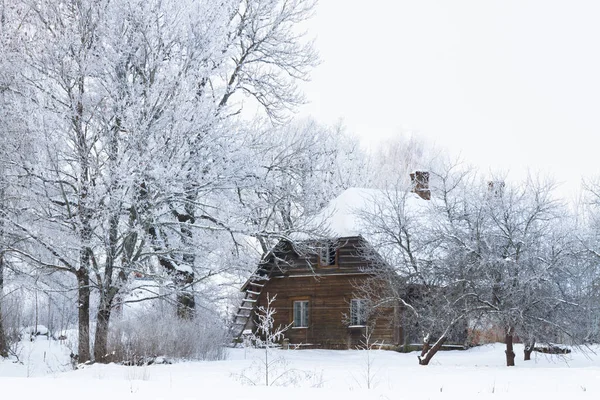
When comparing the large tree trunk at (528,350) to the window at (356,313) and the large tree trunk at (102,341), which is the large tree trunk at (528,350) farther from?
the large tree trunk at (102,341)

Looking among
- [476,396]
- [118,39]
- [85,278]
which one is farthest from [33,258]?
[476,396]

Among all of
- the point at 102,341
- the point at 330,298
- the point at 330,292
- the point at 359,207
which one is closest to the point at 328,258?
the point at 330,292

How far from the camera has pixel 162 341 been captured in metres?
19.5

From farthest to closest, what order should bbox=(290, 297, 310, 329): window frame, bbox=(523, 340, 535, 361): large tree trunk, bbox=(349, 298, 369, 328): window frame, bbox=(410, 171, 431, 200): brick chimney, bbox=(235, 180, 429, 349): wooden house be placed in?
bbox=(410, 171, 431, 200): brick chimney, bbox=(290, 297, 310, 329): window frame, bbox=(349, 298, 369, 328): window frame, bbox=(235, 180, 429, 349): wooden house, bbox=(523, 340, 535, 361): large tree trunk

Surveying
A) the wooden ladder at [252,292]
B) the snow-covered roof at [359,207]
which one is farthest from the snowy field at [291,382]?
the wooden ladder at [252,292]

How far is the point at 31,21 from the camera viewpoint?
66.1 ft

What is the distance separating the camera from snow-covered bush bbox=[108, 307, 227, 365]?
1872cm

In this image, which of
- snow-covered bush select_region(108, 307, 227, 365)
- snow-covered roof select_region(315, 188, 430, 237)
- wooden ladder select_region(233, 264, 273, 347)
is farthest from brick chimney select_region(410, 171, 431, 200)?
snow-covered bush select_region(108, 307, 227, 365)

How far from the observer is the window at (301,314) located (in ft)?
100

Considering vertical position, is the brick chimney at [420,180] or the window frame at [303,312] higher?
the brick chimney at [420,180]

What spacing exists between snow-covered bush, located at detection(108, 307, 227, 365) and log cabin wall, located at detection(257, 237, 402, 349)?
7.39 m

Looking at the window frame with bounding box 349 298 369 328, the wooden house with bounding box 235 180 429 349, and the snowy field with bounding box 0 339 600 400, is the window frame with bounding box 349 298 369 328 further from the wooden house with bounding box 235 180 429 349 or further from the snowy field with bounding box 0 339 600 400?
the snowy field with bounding box 0 339 600 400

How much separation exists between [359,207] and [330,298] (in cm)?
372

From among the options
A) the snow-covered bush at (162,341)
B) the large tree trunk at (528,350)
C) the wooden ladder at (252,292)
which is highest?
the wooden ladder at (252,292)
